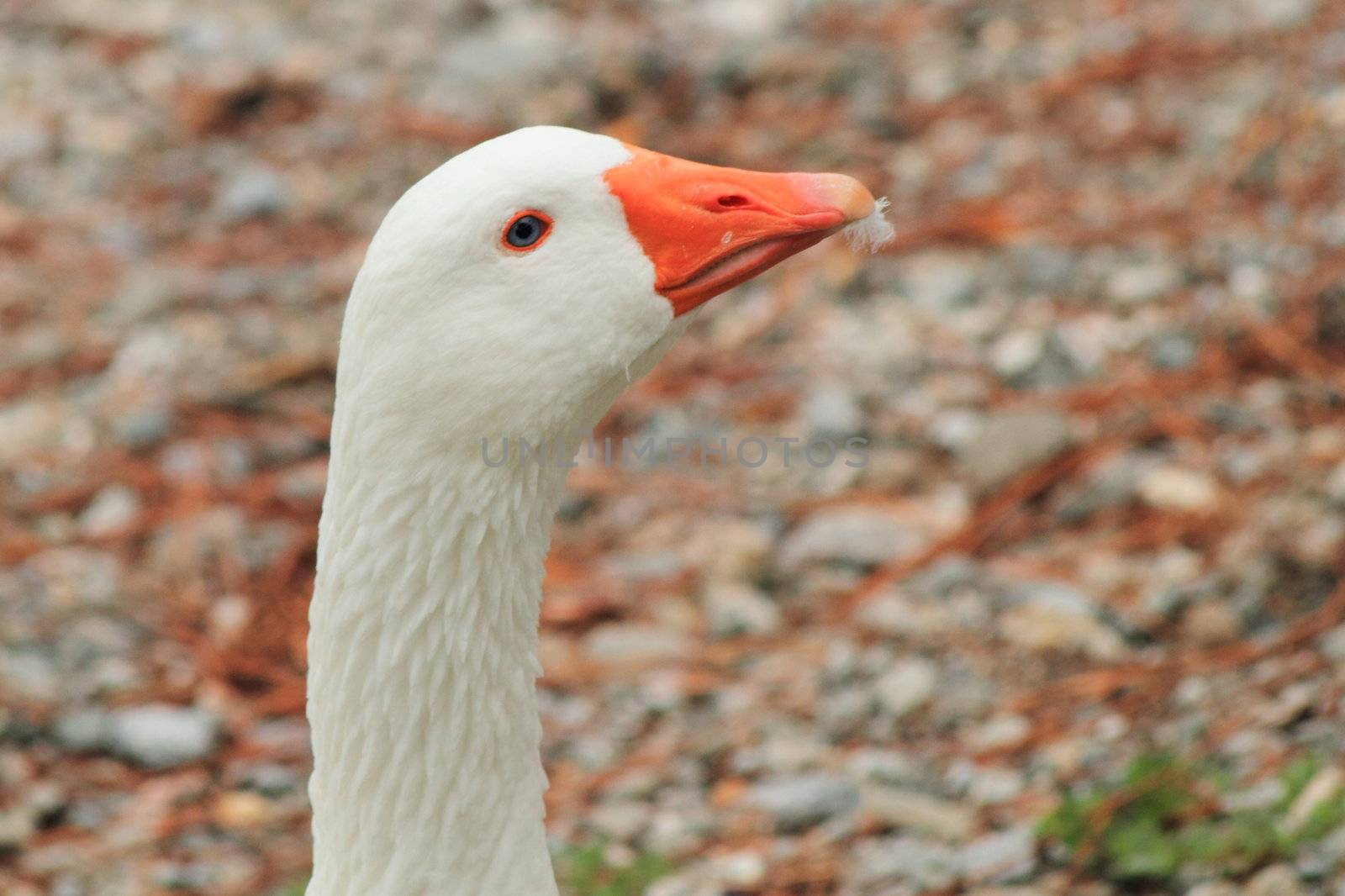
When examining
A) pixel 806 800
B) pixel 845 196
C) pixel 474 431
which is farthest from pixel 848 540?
pixel 474 431

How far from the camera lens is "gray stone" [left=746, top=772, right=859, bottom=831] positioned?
4.05m

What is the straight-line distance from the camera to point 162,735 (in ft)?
14.8

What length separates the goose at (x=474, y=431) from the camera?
2346mm

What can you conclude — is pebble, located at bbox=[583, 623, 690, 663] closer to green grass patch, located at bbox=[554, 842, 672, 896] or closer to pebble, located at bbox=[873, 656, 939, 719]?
pebble, located at bbox=[873, 656, 939, 719]

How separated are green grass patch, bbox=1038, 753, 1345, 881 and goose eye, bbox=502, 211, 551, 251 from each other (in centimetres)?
196

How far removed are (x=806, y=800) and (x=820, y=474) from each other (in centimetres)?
158

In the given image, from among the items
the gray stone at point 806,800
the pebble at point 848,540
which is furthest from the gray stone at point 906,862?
the pebble at point 848,540

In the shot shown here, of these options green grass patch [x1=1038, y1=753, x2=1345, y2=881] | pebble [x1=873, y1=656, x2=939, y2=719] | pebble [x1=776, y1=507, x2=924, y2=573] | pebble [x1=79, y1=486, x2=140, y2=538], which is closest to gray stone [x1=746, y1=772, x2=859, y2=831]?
pebble [x1=873, y1=656, x2=939, y2=719]

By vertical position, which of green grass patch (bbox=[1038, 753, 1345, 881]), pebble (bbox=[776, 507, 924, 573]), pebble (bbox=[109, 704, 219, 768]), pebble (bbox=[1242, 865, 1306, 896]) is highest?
pebble (bbox=[776, 507, 924, 573])

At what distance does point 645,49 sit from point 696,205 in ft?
19.1

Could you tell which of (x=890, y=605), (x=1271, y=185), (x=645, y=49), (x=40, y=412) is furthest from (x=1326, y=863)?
(x=645, y=49)

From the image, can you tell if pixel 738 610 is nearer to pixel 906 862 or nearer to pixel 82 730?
pixel 906 862

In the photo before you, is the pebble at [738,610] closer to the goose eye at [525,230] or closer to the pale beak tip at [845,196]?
the pale beak tip at [845,196]

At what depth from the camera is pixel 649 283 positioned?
8.13ft
